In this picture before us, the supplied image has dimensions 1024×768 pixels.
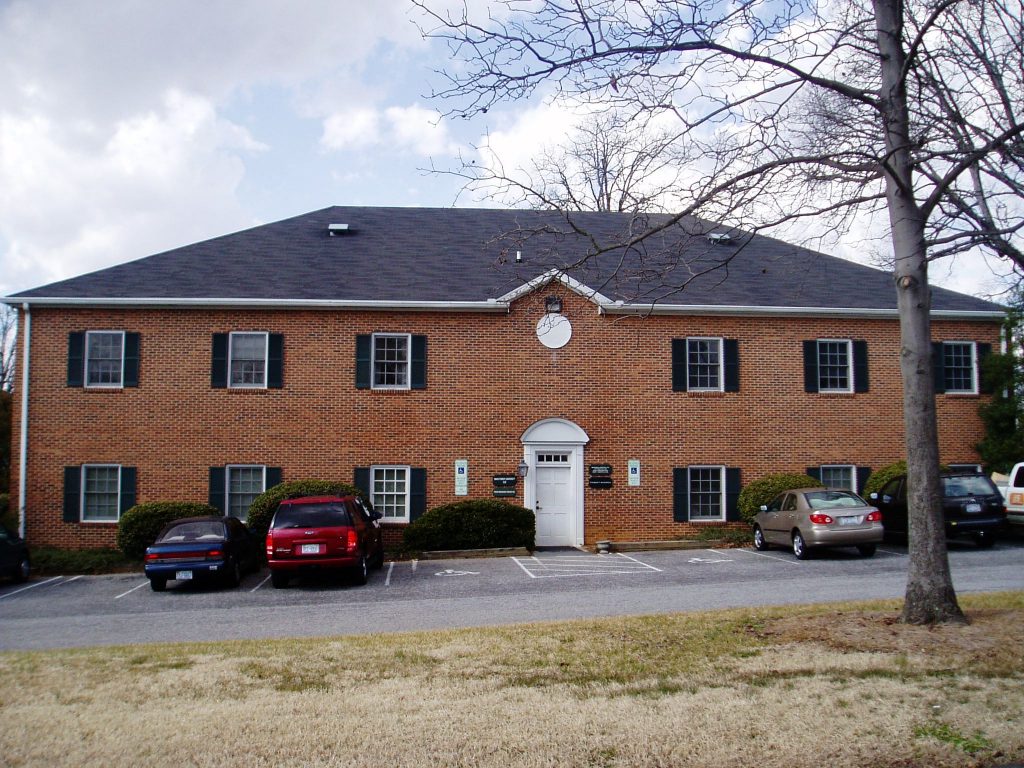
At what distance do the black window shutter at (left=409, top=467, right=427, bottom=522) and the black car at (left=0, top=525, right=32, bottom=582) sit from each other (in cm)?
816

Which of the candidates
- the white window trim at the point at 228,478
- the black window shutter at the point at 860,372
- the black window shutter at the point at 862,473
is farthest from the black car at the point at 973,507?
the white window trim at the point at 228,478

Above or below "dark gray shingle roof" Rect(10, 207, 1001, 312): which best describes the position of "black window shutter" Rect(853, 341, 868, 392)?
below

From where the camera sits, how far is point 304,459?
21.8 m

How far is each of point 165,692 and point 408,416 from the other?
48.2 feet

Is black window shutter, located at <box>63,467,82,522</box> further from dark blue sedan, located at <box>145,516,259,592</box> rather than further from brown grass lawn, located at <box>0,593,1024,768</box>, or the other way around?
brown grass lawn, located at <box>0,593,1024,768</box>

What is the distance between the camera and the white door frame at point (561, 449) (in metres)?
22.1

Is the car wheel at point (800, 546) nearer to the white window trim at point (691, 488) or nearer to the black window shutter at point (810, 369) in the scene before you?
the white window trim at point (691, 488)

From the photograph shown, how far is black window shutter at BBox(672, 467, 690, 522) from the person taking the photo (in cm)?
2241

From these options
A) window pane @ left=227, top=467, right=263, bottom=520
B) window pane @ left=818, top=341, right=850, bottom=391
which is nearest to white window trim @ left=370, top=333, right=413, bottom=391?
window pane @ left=227, top=467, right=263, bottom=520

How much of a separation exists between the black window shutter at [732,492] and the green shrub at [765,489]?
19cm

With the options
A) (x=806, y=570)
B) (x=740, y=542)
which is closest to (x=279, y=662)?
(x=806, y=570)

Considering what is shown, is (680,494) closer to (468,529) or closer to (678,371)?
(678,371)

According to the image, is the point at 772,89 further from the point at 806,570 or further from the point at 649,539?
the point at 649,539

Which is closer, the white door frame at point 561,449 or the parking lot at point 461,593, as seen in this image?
Answer: the parking lot at point 461,593
